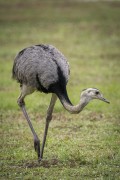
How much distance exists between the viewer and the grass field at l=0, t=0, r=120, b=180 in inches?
321

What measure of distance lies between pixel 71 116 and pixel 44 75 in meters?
3.40

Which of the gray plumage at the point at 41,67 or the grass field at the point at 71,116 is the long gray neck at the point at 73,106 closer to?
the gray plumage at the point at 41,67

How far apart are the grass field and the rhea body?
0.58 meters

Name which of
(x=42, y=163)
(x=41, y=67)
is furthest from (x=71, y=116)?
(x=42, y=163)

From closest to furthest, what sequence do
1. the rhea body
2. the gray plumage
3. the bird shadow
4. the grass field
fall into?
the grass field
the bird shadow
the rhea body
the gray plumage

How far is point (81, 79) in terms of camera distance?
A: 55.5ft

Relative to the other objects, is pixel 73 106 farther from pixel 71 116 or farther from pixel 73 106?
pixel 71 116

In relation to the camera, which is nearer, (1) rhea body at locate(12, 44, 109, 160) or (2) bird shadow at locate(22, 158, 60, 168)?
(2) bird shadow at locate(22, 158, 60, 168)

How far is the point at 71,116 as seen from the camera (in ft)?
39.9

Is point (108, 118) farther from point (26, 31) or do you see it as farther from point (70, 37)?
point (26, 31)

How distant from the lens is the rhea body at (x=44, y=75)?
28.2ft

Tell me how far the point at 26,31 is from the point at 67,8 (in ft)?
33.1

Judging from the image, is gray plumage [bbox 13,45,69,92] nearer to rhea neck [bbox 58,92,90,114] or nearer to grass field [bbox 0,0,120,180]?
rhea neck [bbox 58,92,90,114]

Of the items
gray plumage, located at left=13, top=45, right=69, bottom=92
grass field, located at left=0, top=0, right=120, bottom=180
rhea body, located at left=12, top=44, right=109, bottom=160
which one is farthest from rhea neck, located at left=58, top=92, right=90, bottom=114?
grass field, located at left=0, top=0, right=120, bottom=180
